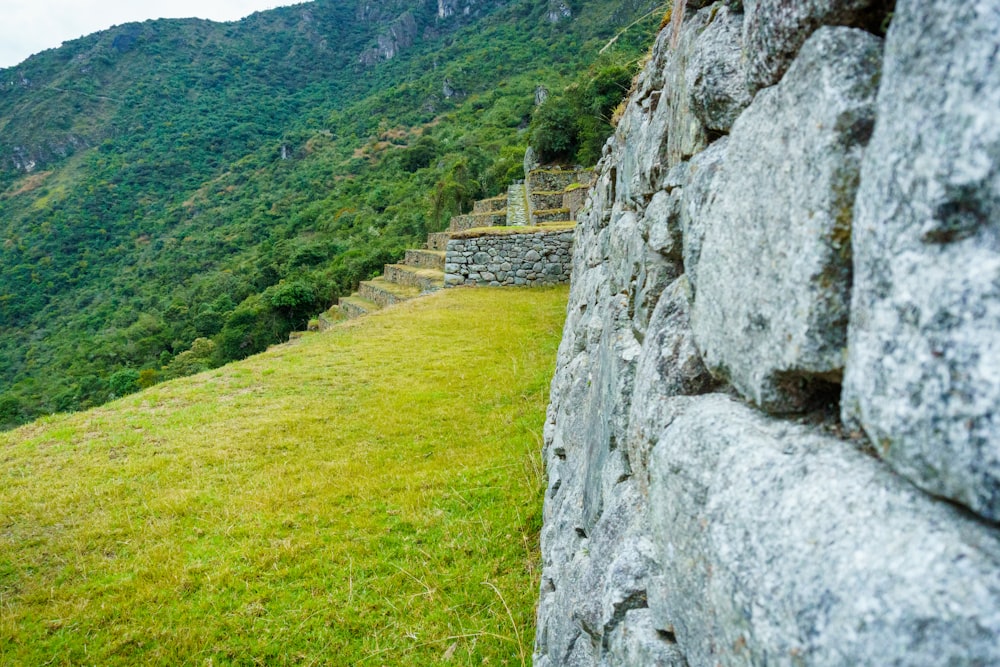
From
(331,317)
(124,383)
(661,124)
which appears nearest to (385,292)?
(331,317)

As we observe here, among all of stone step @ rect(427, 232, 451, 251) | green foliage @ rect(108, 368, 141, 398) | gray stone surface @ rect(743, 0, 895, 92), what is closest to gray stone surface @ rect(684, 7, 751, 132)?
gray stone surface @ rect(743, 0, 895, 92)

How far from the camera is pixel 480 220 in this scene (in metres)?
18.2

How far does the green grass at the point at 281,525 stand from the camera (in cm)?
315

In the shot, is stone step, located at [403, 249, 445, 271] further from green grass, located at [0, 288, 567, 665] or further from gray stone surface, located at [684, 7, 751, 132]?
gray stone surface, located at [684, 7, 751, 132]

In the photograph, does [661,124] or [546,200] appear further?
[546,200]

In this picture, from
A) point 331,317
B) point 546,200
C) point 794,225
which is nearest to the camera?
point 794,225

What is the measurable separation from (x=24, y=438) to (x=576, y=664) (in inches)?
268

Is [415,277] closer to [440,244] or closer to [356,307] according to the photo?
[356,307]

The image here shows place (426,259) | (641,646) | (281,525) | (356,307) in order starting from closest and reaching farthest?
(641,646)
(281,525)
(356,307)
(426,259)

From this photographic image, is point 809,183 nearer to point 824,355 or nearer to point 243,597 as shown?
point 824,355

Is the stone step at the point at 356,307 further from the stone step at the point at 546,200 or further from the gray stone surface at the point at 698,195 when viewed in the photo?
the gray stone surface at the point at 698,195

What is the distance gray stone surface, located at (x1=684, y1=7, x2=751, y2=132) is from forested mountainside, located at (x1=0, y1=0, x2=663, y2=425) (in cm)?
824

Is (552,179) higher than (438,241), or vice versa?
(552,179)

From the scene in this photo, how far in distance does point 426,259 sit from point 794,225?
1621 centimetres
